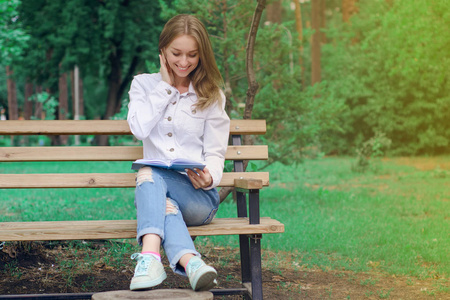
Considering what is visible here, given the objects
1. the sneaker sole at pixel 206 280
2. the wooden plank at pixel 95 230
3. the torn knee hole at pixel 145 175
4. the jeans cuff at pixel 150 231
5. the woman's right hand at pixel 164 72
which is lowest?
the sneaker sole at pixel 206 280

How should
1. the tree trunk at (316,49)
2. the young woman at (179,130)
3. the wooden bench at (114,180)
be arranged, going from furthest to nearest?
the tree trunk at (316,49)
the wooden bench at (114,180)
the young woman at (179,130)

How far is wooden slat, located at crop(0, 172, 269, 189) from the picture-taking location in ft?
11.1

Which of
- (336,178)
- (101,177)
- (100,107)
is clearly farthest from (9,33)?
(100,107)

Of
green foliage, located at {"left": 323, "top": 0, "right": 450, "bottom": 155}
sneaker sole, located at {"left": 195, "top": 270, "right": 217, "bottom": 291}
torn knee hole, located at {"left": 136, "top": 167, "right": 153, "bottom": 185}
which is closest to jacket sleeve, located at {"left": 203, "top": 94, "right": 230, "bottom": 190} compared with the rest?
torn knee hole, located at {"left": 136, "top": 167, "right": 153, "bottom": 185}

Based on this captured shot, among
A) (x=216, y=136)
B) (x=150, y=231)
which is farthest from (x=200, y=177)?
(x=150, y=231)

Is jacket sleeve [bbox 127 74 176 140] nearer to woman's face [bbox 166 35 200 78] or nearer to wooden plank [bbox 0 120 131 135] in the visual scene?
woman's face [bbox 166 35 200 78]

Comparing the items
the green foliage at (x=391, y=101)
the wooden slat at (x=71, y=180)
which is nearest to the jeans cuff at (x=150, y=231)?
the wooden slat at (x=71, y=180)

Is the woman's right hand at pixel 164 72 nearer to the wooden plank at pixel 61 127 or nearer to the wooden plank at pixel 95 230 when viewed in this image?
the wooden plank at pixel 61 127

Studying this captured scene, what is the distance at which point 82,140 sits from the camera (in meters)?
33.9

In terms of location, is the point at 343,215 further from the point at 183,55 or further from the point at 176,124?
the point at 183,55

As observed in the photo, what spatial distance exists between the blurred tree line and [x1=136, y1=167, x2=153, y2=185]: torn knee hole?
4208 mm

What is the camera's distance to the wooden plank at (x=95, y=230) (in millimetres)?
2807

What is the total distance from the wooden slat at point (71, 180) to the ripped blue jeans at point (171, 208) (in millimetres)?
433

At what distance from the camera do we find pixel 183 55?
3.16 meters
